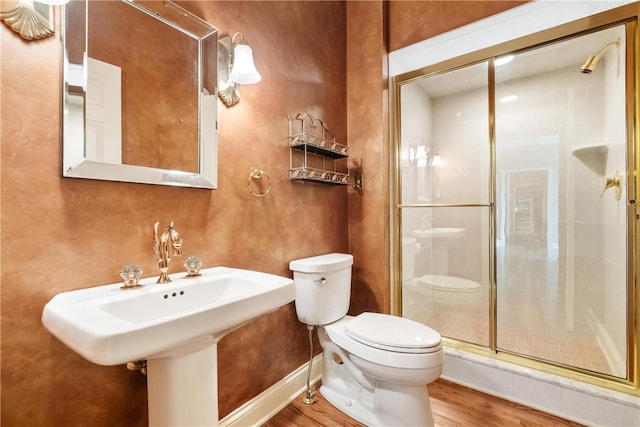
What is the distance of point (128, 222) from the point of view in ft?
3.27

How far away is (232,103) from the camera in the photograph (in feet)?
4.35

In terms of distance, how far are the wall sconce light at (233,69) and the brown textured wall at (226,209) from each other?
59 mm

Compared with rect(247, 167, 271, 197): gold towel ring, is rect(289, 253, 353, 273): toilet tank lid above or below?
below

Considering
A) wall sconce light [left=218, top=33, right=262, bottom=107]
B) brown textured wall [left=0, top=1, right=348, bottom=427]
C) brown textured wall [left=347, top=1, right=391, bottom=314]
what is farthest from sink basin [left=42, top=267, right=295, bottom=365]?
brown textured wall [left=347, top=1, right=391, bottom=314]

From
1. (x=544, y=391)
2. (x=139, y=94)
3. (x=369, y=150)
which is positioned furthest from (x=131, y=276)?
(x=544, y=391)

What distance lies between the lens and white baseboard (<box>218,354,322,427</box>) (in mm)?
1327

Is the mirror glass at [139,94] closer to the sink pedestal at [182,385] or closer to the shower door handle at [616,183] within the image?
the sink pedestal at [182,385]

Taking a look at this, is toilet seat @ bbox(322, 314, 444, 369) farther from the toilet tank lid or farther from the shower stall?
the shower stall

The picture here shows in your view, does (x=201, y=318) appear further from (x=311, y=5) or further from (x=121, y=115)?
(x=311, y=5)

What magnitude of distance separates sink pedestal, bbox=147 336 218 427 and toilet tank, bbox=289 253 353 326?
2.26 feet

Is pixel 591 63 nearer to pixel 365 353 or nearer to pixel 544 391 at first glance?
pixel 544 391

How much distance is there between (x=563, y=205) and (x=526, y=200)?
0.24 metres

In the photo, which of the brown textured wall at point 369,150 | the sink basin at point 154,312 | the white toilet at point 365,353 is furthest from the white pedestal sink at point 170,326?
the brown textured wall at point 369,150

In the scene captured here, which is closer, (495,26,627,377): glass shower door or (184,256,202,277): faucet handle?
(184,256,202,277): faucet handle
